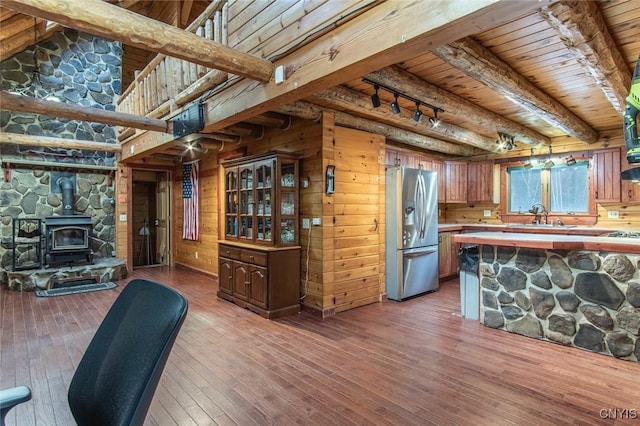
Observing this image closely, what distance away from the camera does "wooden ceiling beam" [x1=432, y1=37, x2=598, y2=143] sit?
2.47 metres

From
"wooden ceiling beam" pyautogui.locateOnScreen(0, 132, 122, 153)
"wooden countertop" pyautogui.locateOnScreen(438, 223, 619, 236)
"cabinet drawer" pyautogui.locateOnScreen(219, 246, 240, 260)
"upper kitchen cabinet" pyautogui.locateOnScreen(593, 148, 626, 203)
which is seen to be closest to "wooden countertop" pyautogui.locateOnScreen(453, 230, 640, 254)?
"wooden countertop" pyautogui.locateOnScreen(438, 223, 619, 236)

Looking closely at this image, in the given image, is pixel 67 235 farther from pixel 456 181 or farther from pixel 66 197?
pixel 456 181

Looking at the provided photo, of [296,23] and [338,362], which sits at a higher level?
[296,23]

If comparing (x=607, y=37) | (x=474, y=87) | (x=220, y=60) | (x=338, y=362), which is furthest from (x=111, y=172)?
(x=607, y=37)

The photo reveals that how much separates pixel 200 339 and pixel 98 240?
15.1 feet

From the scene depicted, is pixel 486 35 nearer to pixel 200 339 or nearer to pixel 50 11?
pixel 50 11

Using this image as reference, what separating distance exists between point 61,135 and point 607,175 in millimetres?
9301

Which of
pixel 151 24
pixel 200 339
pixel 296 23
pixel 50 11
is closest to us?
pixel 50 11

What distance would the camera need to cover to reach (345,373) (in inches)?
108

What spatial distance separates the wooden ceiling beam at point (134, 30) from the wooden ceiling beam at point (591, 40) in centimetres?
200

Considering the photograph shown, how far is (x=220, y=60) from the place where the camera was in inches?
97.2

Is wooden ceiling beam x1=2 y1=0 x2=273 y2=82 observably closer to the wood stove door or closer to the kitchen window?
the kitchen window

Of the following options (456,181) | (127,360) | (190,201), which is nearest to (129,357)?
(127,360)

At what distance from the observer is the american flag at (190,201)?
6.92 meters
